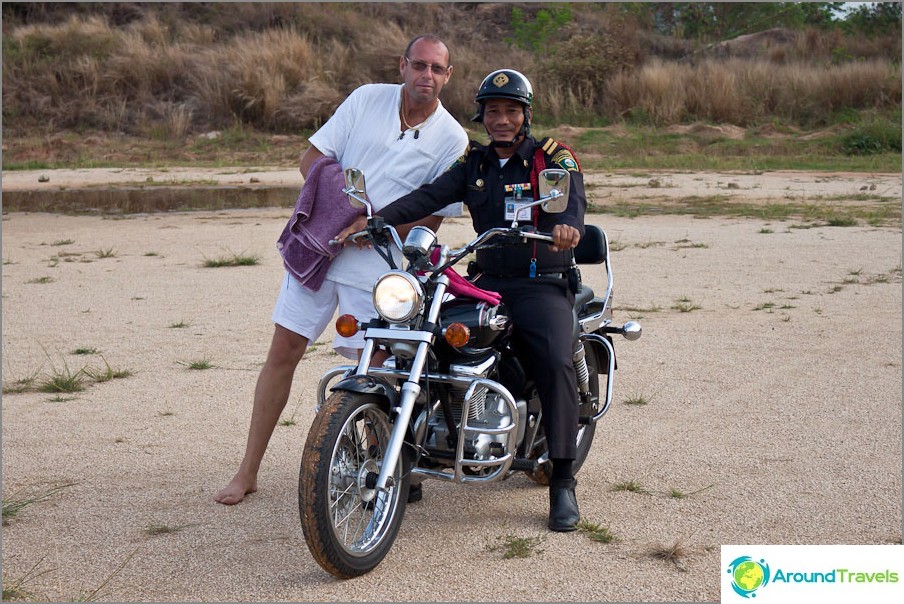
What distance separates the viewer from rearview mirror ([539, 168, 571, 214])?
3.92 metres

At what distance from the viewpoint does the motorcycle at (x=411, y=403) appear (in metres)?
3.90

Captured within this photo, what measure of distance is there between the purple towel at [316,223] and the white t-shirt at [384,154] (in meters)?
0.09

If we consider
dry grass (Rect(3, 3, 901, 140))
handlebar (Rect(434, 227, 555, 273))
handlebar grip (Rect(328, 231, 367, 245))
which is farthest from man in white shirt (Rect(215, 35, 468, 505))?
dry grass (Rect(3, 3, 901, 140))

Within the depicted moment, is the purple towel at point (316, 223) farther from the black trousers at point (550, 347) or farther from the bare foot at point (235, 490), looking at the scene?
the bare foot at point (235, 490)

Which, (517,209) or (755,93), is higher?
(755,93)

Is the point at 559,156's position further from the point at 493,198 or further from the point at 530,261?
the point at 530,261

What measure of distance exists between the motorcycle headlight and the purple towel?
0.79 metres

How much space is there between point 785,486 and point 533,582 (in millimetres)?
1598

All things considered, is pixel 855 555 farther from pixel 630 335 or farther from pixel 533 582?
pixel 630 335

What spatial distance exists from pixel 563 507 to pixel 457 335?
3.38 feet

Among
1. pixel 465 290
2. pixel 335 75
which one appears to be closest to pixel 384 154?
pixel 465 290

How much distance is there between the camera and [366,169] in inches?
191

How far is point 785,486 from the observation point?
5031 mm

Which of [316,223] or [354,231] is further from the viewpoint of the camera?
[316,223]
